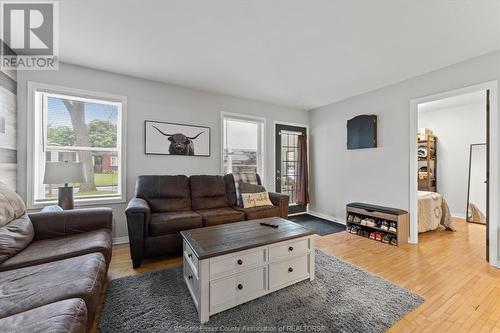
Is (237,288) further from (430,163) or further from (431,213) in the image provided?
(430,163)

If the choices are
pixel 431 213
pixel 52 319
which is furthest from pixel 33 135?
pixel 431 213

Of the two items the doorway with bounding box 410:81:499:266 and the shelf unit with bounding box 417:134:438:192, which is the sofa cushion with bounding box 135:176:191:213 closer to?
the doorway with bounding box 410:81:499:266

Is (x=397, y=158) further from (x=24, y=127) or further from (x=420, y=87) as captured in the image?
(x=24, y=127)

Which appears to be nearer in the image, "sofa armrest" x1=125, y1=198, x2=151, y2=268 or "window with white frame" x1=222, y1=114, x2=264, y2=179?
"sofa armrest" x1=125, y1=198, x2=151, y2=268

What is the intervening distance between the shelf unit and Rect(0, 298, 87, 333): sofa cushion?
6.18 metres

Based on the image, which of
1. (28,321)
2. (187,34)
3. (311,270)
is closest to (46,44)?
(187,34)

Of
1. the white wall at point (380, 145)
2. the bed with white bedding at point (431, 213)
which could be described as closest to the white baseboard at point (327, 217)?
the white wall at point (380, 145)

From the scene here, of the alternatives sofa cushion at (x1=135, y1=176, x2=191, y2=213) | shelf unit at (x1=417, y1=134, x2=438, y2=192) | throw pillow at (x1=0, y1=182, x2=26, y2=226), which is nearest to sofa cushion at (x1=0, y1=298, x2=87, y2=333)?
throw pillow at (x1=0, y1=182, x2=26, y2=226)

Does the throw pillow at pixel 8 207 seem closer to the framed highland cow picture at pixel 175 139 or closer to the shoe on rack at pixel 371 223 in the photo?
the framed highland cow picture at pixel 175 139

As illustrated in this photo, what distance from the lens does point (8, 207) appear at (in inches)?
67.3

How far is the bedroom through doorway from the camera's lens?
12.1 feet

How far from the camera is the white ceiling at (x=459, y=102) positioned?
3943mm

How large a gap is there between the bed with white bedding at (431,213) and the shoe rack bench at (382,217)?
1.82 ft

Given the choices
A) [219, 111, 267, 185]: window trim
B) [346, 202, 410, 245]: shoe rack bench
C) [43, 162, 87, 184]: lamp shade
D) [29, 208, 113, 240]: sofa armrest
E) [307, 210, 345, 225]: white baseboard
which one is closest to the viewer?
[29, 208, 113, 240]: sofa armrest
